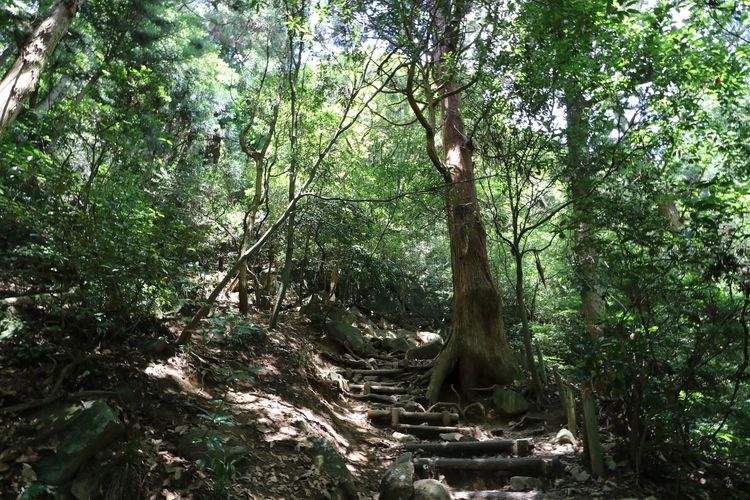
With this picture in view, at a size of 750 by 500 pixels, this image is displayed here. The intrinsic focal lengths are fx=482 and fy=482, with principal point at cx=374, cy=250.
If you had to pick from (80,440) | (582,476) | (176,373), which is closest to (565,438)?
(582,476)

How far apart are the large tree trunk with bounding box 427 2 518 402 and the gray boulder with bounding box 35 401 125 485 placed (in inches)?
245

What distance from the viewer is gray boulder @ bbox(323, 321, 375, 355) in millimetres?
12250

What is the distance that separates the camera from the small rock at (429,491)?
4762 millimetres

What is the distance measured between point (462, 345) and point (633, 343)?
194 inches

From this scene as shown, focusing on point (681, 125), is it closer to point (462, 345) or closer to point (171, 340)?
point (462, 345)

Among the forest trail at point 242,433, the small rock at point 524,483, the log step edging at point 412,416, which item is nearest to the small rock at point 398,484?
the forest trail at point 242,433

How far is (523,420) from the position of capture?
7879mm

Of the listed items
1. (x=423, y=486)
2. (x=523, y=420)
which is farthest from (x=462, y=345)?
(x=423, y=486)

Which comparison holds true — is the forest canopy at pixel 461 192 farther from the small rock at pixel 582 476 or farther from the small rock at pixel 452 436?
the small rock at pixel 452 436

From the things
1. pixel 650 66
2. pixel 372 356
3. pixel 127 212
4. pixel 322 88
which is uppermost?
pixel 322 88

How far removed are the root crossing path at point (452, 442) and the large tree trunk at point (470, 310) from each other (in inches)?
27.0

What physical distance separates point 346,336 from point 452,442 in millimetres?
5784

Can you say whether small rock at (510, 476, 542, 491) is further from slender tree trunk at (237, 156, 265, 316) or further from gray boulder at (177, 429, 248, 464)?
slender tree trunk at (237, 156, 265, 316)

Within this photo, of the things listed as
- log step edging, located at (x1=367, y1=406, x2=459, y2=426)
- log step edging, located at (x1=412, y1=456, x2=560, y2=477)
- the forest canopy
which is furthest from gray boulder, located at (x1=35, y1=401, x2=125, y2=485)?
log step edging, located at (x1=367, y1=406, x2=459, y2=426)
